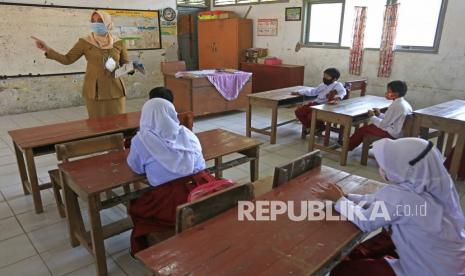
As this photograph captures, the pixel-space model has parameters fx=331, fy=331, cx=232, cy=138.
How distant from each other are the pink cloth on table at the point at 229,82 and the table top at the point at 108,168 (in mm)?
3164

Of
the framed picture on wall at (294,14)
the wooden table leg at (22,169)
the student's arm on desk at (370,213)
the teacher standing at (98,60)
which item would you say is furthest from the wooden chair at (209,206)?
the framed picture on wall at (294,14)

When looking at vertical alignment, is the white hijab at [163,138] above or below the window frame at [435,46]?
below

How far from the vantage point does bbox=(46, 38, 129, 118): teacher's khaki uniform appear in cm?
323

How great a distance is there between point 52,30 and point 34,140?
4.60 m

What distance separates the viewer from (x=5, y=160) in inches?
152

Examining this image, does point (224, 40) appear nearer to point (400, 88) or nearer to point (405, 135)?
point (400, 88)

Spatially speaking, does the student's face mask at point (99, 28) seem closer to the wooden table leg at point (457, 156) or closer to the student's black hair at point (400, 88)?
the student's black hair at point (400, 88)

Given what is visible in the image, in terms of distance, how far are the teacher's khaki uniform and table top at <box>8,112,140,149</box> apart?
259mm

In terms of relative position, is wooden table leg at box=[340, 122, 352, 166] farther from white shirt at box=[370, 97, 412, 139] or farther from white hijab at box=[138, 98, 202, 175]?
white hijab at box=[138, 98, 202, 175]

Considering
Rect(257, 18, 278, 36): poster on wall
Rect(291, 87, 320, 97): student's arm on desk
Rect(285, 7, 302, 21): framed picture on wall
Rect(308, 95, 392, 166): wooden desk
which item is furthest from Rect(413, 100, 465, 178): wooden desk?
Rect(257, 18, 278, 36): poster on wall

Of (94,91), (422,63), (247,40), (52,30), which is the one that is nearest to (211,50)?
(247,40)

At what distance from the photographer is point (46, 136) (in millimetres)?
2615

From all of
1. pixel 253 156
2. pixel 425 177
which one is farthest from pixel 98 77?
pixel 425 177

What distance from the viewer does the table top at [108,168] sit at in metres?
1.80
